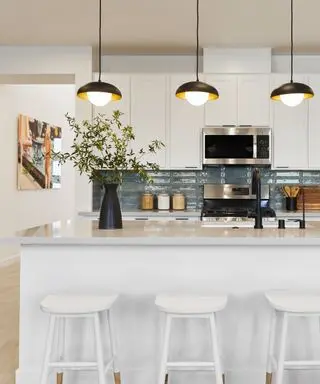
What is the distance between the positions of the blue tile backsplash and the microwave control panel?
0.36 m

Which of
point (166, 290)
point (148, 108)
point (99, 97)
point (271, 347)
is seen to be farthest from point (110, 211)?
point (148, 108)

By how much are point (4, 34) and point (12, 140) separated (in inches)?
91.6

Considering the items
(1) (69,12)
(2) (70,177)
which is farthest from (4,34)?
(2) (70,177)

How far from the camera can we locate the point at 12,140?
7.22 meters

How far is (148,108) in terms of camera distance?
5504mm

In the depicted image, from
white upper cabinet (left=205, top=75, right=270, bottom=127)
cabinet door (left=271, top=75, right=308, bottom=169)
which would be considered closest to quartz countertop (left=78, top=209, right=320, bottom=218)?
cabinet door (left=271, top=75, right=308, bottom=169)

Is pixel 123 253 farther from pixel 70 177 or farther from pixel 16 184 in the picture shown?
pixel 70 177

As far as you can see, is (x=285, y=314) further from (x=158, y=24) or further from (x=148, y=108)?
(x=148, y=108)

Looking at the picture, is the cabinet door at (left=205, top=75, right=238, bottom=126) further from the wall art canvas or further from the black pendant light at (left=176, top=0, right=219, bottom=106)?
the wall art canvas

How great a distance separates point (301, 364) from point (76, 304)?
1224 mm

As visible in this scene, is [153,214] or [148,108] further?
[148,108]

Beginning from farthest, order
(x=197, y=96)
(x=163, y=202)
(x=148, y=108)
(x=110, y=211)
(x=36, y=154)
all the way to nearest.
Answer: (x=36, y=154), (x=163, y=202), (x=148, y=108), (x=197, y=96), (x=110, y=211)

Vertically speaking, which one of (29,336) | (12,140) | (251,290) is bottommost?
(29,336)

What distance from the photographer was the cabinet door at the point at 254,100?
5.43 meters
